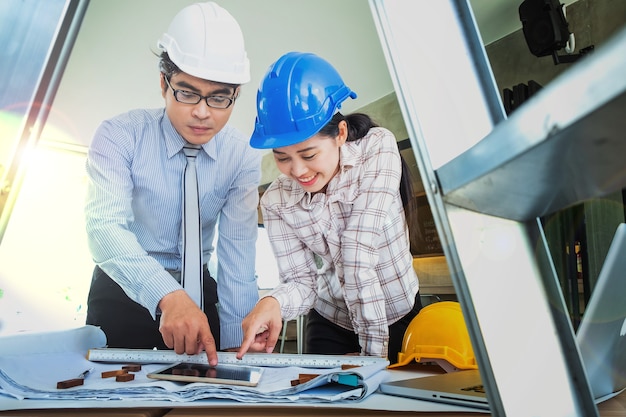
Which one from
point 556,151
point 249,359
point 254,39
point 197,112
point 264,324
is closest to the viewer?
point 556,151

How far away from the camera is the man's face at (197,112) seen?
1.04 meters

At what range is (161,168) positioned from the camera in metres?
1.08

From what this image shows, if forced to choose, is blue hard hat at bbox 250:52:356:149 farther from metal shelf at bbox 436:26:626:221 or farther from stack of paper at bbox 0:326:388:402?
metal shelf at bbox 436:26:626:221

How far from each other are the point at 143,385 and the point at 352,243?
0.53 meters

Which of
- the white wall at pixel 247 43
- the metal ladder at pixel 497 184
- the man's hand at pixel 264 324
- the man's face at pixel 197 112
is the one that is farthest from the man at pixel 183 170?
the white wall at pixel 247 43

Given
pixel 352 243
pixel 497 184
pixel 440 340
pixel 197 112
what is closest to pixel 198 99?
pixel 197 112

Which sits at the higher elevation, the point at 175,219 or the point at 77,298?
the point at 77,298

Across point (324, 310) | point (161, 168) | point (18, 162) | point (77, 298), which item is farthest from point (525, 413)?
point (77, 298)

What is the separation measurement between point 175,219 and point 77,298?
3.53m

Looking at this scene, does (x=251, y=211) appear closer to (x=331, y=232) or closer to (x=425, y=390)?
(x=331, y=232)

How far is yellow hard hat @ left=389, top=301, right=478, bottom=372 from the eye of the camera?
24.3 inches

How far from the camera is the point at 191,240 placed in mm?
1058

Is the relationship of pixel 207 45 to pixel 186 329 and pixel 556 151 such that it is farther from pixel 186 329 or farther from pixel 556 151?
pixel 556 151

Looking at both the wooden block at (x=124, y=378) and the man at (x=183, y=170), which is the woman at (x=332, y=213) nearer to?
the man at (x=183, y=170)
